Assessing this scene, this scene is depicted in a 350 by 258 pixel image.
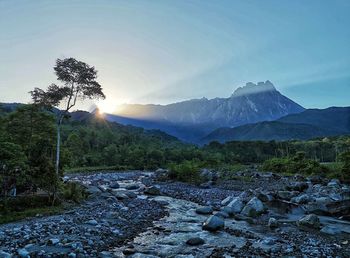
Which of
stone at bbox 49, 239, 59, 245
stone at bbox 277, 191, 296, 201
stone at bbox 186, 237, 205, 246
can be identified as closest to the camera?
stone at bbox 49, 239, 59, 245

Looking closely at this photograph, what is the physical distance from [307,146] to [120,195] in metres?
125

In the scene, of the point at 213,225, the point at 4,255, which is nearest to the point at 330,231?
the point at 213,225

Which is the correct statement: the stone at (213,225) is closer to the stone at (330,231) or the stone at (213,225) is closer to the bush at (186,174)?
the stone at (330,231)

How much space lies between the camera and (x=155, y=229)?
2073cm

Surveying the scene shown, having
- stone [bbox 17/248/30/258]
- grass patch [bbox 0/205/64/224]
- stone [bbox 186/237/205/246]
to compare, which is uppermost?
stone [bbox 17/248/30/258]

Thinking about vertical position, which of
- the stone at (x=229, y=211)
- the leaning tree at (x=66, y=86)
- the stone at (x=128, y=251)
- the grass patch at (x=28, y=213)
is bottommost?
the stone at (x=229, y=211)

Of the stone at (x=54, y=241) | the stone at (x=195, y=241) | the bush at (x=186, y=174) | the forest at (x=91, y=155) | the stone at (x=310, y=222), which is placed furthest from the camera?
the bush at (x=186, y=174)

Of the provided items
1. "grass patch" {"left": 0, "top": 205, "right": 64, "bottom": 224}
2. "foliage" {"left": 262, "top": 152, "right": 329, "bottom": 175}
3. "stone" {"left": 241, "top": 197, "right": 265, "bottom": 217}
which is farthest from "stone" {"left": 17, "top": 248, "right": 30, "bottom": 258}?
"foliage" {"left": 262, "top": 152, "right": 329, "bottom": 175}

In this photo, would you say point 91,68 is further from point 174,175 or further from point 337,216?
point 174,175

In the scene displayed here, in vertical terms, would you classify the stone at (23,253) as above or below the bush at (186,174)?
above

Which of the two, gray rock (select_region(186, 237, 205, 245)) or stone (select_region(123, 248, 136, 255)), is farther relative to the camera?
gray rock (select_region(186, 237, 205, 245))

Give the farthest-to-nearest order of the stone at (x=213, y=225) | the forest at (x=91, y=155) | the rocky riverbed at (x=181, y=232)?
the forest at (x=91, y=155) < the stone at (x=213, y=225) < the rocky riverbed at (x=181, y=232)

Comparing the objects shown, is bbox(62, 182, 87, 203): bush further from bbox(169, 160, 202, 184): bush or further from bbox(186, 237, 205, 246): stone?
bbox(169, 160, 202, 184): bush

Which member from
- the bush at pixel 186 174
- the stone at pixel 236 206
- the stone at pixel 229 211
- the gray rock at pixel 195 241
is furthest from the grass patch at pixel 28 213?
the bush at pixel 186 174
